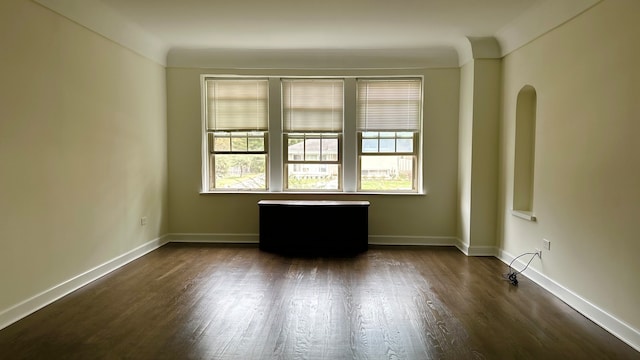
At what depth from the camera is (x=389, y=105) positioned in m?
5.59

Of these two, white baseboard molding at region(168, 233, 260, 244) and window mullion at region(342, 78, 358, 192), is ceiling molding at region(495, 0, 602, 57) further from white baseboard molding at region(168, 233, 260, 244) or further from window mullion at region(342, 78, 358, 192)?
white baseboard molding at region(168, 233, 260, 244)

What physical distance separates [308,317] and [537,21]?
139 inches

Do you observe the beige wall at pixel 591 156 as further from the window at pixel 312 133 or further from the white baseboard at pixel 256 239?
the window at pixel 312 133

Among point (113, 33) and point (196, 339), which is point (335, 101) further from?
point (196, 339)

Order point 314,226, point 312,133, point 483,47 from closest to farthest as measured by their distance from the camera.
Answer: point 483,47 → point 314,226 → point 312,133

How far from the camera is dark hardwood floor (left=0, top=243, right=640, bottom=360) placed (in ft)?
8.29

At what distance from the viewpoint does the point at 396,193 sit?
18.3ft

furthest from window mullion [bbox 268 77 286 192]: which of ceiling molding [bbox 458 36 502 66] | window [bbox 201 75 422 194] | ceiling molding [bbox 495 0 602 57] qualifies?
ceiling molding [bbox 495 0 602 57]

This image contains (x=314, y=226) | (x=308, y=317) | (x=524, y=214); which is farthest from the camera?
(x=314, y=226)

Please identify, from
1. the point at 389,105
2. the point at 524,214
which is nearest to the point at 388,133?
the point at 389,105

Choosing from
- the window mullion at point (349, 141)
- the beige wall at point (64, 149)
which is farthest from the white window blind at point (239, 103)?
the window mullion at point (349, 141)

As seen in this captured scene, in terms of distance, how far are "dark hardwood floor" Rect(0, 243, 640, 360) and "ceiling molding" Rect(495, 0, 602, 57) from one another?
2.47m

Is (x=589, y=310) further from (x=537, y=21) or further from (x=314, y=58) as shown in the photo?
(x=314, y=58)

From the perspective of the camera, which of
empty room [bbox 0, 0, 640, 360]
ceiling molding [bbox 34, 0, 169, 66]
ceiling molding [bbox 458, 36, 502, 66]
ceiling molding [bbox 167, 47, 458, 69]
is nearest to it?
empty room [bbox 0, 0, 640, 360]
